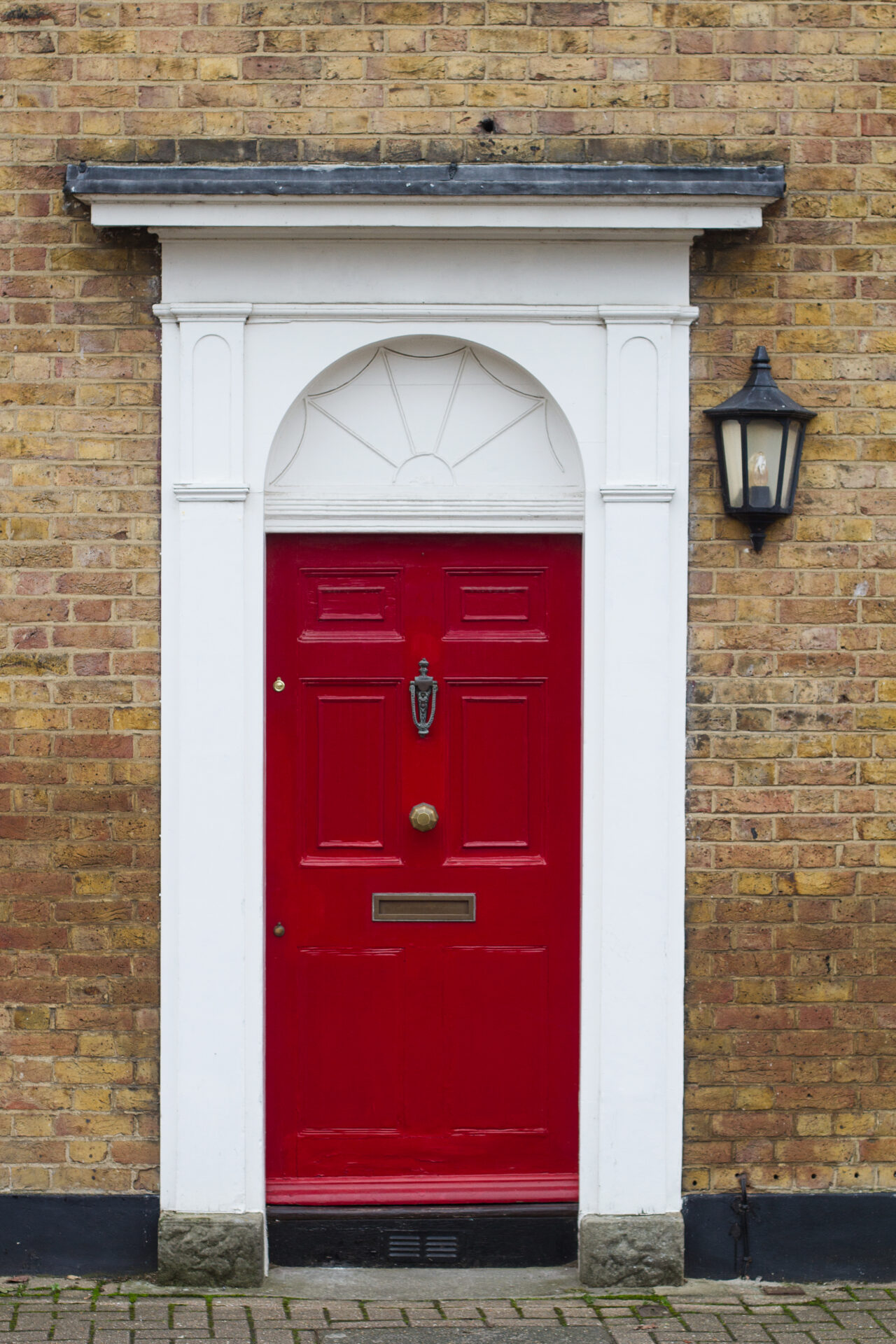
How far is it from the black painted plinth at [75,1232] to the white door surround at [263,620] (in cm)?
13

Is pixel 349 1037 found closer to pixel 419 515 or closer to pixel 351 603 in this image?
pixel 351 603

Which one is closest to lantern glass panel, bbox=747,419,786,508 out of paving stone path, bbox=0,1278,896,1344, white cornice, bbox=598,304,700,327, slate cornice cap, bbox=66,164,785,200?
white cornice, bbox=598,304,700,327

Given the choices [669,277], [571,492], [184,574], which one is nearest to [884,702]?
[571,492]

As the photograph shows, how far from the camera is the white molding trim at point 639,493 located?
4.39 metres

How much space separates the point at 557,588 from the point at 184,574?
1.34 meters

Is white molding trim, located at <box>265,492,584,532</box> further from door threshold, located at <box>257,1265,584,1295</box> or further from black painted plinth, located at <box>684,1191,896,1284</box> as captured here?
door threshold, located at <box>257,1265,584,1295</box>

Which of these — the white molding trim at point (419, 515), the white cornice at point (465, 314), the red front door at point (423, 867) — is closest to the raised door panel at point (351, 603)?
the red front door at point (423, 867)

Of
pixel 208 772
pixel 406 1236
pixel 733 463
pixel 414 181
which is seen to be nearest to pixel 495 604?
pixel 733 463

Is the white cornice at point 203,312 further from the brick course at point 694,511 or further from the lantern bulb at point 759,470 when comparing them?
the lantern bulb at point 759,470

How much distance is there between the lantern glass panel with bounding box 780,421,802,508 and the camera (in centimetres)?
435

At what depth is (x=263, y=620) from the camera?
447cm

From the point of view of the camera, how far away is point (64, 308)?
14.4 ft

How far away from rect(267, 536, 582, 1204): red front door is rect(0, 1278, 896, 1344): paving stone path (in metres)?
0.42

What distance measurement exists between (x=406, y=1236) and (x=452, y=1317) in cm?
41
